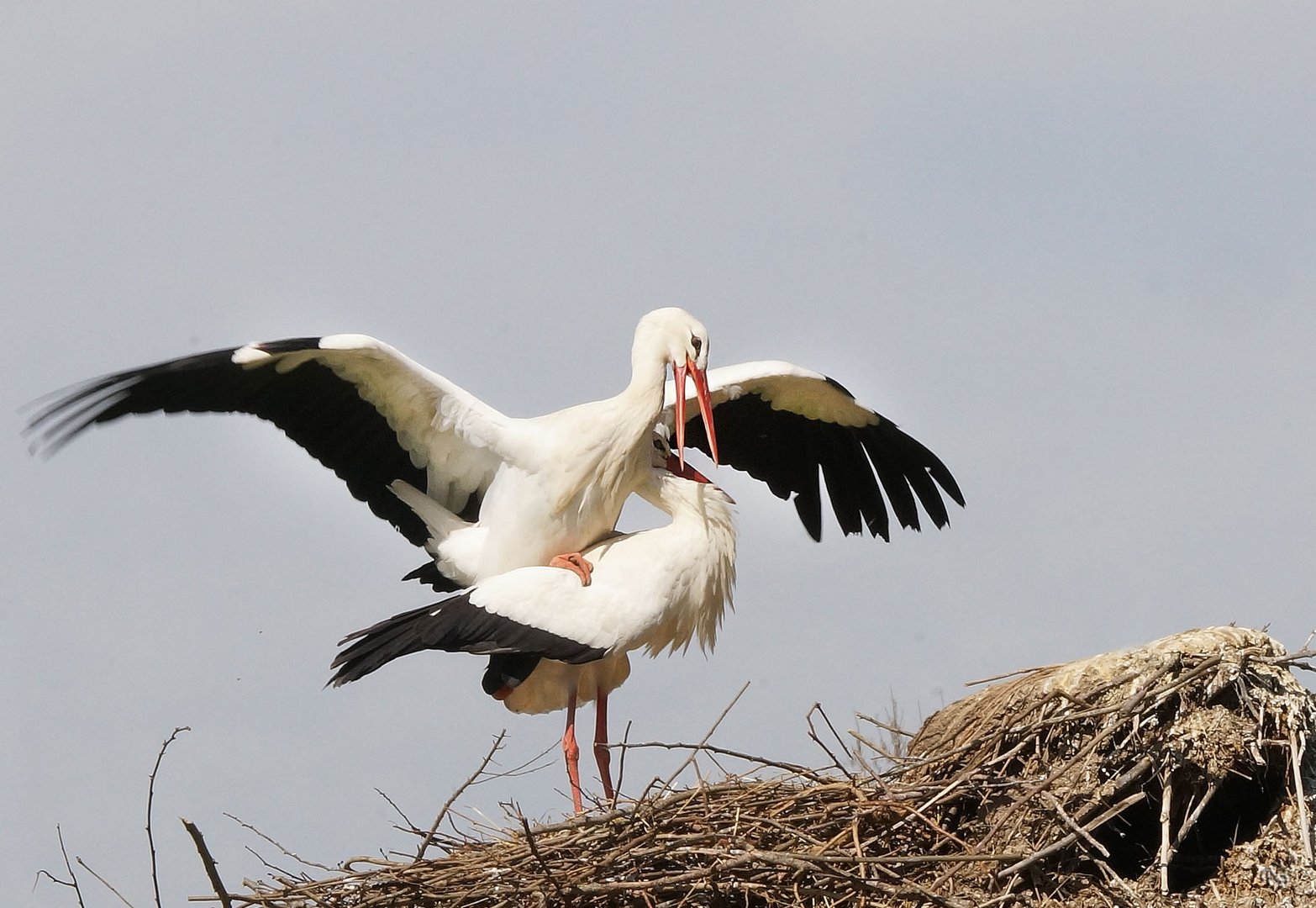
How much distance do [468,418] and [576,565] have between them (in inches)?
32.4

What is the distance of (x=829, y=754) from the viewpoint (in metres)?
5.60

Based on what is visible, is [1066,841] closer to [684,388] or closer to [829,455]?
[684,388]

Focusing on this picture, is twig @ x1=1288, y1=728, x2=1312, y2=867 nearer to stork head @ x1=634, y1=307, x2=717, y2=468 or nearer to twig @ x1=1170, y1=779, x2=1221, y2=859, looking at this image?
twig @ x1=1170, y1=779, x2=1221, y2=859

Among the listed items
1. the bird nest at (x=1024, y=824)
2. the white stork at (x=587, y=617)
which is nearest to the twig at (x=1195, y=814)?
the bird nest at (x=1024, y=824)

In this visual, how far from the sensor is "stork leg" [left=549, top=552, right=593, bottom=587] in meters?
6.83

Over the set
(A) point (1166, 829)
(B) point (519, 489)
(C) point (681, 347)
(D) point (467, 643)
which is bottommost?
(A) point (1166, 829)

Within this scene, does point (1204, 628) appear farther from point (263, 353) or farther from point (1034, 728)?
point (263, 353)

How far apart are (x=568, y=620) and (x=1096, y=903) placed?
7.63 feet

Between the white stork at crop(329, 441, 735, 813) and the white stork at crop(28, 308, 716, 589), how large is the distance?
0.19 meters

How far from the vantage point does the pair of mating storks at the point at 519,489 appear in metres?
6.66

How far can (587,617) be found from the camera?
261 inches

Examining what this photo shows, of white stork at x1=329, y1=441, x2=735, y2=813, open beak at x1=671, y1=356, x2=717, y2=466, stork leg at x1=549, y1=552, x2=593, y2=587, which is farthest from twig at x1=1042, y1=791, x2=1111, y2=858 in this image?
open beak at x1=671, y1=356, x2=717, y2=466

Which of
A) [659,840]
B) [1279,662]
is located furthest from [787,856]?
[1279,662]

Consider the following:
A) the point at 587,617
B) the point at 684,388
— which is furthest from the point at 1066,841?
the point at 684,388
